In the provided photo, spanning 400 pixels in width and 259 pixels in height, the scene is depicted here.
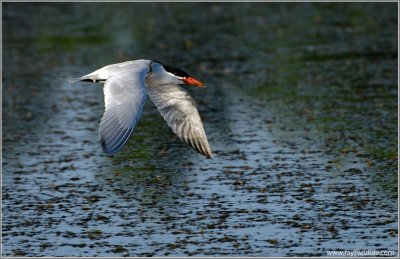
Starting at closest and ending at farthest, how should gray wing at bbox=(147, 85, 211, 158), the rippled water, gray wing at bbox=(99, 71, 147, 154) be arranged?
gray wing at bbox=(99, 71, 147, 154) → the rippled water → gray wing at bbox=(147, 85, 211, 158)

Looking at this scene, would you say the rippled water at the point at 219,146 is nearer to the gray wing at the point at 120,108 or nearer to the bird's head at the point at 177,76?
the gray wing at the point at 120,108

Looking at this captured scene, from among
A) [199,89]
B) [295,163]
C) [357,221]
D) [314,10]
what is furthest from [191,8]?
[357,221]

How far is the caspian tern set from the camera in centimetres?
642

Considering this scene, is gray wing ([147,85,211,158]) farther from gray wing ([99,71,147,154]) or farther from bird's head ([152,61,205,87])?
gray wing ([99,71,147,154])

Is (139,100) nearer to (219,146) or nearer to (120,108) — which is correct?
(120,108)

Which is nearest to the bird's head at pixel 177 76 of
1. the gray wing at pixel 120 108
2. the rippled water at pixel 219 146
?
the gray wing at pixel 120 108

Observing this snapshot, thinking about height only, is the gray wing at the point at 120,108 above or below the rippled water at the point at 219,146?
above

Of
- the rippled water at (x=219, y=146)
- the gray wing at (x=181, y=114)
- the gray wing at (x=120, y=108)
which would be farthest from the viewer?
the gray wing at (x=181, y=114)

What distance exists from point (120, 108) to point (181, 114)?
103cm

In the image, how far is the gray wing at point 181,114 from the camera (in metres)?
7.43

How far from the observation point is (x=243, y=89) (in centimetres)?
1183

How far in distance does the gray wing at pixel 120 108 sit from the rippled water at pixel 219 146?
2.63ft

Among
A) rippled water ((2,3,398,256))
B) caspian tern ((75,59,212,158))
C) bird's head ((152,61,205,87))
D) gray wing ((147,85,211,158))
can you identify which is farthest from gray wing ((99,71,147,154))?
rippled water ((2,3,398,256))

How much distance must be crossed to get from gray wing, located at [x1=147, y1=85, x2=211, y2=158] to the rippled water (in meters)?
0.52
